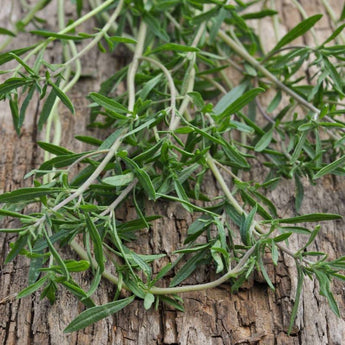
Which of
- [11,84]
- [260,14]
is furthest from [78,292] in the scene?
[260,14]

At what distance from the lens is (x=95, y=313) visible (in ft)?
3.53

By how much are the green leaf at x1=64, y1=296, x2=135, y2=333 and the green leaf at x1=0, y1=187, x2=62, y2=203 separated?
230 mm

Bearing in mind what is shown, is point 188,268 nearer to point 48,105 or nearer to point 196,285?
point 196,285

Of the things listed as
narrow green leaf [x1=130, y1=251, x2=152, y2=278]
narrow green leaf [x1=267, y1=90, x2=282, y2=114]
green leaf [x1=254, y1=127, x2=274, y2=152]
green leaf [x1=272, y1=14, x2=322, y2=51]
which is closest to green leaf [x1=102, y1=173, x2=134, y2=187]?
narrow green leaf [x1=130, y1=251, x2=152, y2=278]

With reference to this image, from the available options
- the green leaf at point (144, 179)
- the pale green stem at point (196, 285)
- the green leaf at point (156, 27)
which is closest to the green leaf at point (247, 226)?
the pale green stem at point (196, 285)

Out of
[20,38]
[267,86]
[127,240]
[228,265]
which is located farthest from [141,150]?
[20,38]

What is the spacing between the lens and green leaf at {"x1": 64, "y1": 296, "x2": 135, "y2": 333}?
1.06 metres

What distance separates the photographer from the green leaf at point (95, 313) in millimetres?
1059

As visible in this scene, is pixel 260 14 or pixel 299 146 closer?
pixel 299 146

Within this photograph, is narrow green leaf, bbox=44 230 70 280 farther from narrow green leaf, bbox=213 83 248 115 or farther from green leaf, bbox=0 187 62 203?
narrow green leaf, bbox=213 83 248 115

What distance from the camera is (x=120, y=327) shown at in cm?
115

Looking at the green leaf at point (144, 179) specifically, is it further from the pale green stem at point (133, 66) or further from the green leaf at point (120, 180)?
the pale green stem at point (133, 66)

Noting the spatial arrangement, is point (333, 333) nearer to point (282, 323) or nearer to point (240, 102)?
point (282, 323)

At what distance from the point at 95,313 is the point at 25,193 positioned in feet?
0.84
